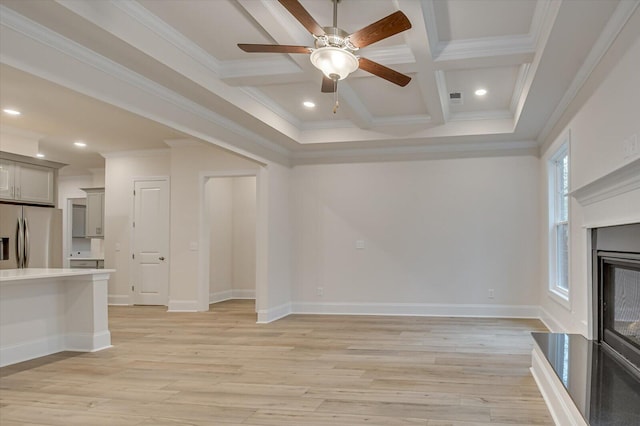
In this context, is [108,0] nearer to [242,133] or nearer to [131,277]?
[242,133]

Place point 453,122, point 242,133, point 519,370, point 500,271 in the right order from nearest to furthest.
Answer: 1. point 519,370
2. point 242,133
3. point 453,122
4. point 500,271

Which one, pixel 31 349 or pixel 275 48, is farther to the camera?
pixel 31 349

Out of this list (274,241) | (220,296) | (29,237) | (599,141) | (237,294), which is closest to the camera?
(599,141)

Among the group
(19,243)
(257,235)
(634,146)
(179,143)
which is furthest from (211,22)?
(19,243)

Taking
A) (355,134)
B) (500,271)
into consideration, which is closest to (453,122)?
(355,134)

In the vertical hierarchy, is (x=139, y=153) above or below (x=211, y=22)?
below

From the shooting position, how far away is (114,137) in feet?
23.7

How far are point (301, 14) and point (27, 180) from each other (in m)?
5.75

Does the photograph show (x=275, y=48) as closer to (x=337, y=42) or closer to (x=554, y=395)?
(x=337, y=42)

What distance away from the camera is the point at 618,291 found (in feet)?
11.3

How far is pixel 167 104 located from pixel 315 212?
3594 mm

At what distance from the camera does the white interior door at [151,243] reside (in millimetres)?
8227

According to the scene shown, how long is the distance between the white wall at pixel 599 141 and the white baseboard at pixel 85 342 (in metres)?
4.59

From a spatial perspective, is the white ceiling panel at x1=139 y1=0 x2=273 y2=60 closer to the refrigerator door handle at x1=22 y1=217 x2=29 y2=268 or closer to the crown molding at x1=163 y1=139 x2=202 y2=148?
the crown molding at x1=163 y1=139 x2=202 y2=148
